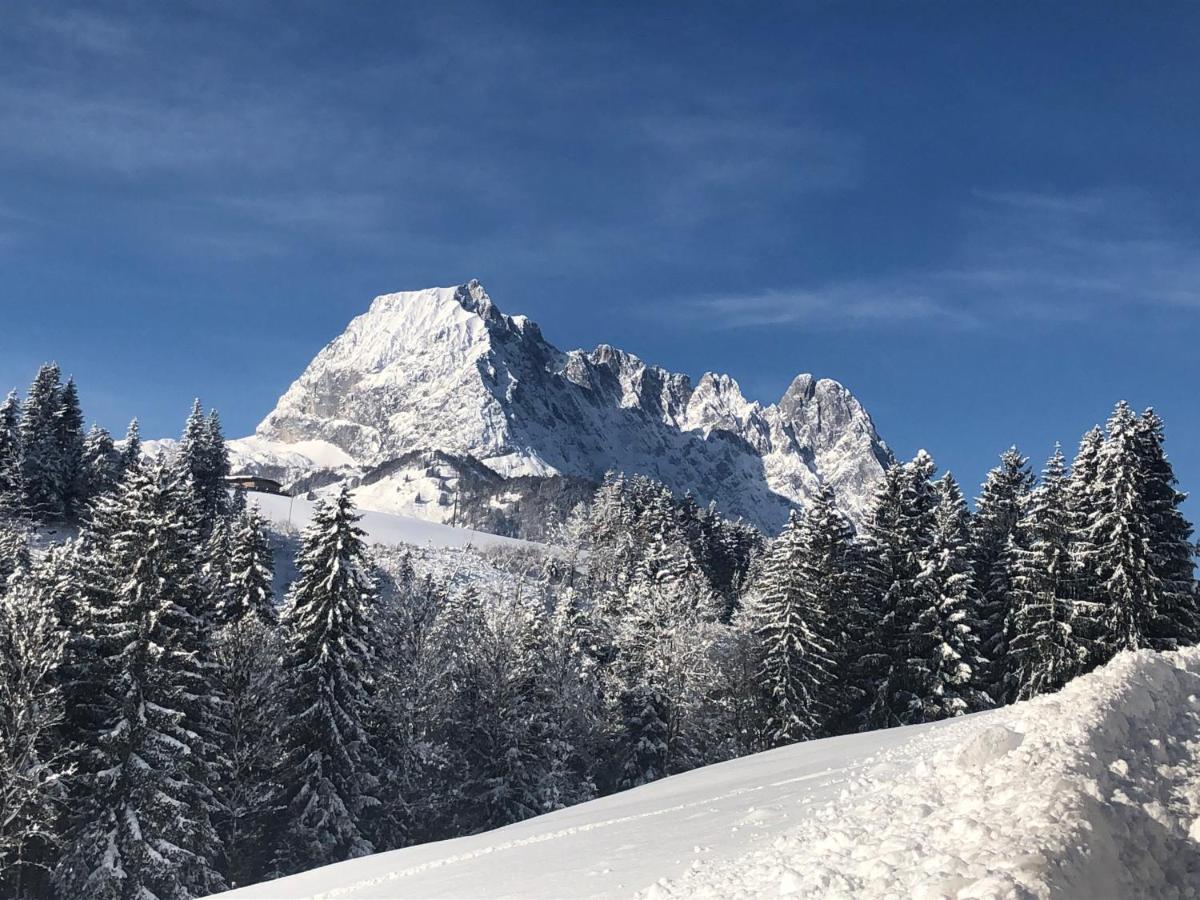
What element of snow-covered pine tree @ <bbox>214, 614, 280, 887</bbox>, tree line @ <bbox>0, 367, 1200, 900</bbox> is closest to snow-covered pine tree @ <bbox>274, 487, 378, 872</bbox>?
tree line @ <bbox>0, 367, 1200, 900</bbox>

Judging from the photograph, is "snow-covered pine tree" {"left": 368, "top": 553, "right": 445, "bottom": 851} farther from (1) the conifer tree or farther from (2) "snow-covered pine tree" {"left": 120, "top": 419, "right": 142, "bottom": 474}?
(2) "snow-covered pine tree" {"left": 120, "top": 419, "right": 142, "bottom": 474}

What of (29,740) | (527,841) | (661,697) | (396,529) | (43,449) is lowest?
(661,697)

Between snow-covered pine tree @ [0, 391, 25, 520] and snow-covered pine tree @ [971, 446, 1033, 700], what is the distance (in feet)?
215

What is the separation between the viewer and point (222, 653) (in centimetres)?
3806

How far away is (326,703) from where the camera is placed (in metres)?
35.7

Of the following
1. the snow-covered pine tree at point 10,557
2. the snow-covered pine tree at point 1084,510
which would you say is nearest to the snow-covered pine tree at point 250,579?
the snow-covered pine tree at point 10,557

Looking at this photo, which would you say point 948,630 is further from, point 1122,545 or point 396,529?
point 396,529

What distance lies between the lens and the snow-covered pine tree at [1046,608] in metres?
34.9

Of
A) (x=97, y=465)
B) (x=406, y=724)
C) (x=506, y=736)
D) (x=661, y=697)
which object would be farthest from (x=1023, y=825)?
(x=97, y=465)

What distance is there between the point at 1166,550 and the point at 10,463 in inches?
3012

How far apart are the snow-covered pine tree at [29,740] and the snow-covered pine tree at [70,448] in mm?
57306

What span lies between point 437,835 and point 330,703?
14566 mm

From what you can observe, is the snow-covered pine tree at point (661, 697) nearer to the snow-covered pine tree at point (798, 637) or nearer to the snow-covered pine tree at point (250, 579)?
the snow-covered pine tree at point (798, 637)

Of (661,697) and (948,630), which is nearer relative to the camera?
(948,630)
